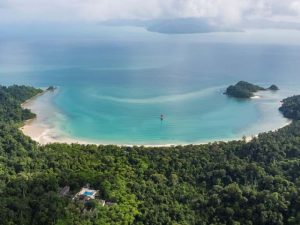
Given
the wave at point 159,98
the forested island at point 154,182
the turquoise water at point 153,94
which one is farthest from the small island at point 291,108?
the wave at point 159,98

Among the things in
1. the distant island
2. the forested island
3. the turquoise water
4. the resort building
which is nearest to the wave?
the turquoise water

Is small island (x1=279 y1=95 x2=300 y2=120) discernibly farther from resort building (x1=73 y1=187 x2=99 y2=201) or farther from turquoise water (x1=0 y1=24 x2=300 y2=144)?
resort building (x1=73 y1=187 x2=99 y2=201)

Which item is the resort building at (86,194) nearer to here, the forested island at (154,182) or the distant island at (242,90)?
the forested island at (154,182)

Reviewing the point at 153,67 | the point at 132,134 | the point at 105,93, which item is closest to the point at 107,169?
the point at 132,134

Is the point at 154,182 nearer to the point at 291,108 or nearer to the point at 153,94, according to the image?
the point at 291,108

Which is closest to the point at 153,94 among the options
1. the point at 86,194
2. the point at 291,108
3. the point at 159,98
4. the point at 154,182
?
the point at 159,98

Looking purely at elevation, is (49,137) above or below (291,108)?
below

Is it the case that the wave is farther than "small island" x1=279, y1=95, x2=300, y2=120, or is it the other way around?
the wave
